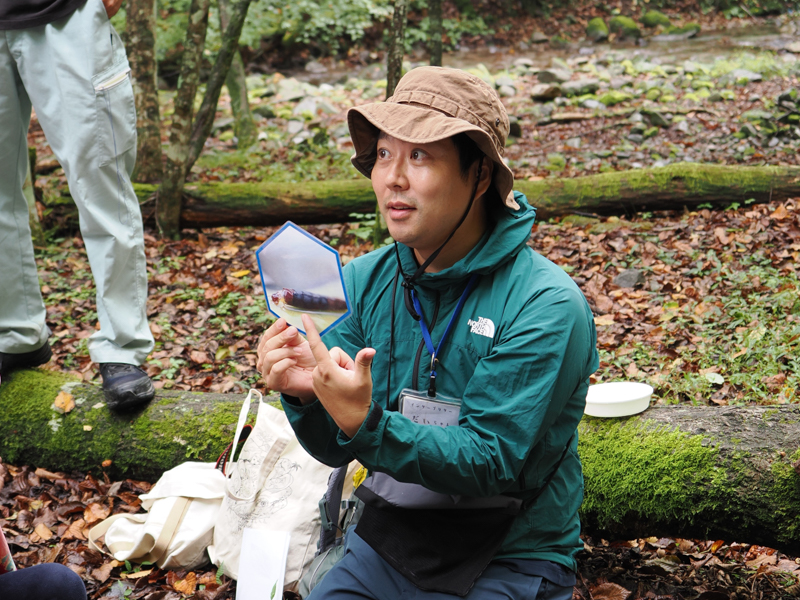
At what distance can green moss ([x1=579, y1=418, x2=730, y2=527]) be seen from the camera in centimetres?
247

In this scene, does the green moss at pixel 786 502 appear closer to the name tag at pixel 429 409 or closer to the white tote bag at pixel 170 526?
the name tag at pixel 429 409

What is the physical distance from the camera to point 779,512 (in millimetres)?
2338

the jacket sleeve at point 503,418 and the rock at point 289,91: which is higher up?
the jacket sleeve at point 503,418

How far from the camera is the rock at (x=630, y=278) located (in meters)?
5.19

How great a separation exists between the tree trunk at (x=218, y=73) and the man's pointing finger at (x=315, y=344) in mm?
5533

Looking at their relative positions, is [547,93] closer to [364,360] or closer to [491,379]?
[491,379]

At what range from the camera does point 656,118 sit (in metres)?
10.2

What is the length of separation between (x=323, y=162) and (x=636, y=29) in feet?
50.3

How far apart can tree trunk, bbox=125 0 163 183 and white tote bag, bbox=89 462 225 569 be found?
5158 millimetres

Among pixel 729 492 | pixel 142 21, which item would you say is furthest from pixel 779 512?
pixel 142 21

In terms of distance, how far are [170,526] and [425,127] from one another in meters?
1.99

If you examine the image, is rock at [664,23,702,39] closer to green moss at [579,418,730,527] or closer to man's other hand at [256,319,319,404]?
green moss at [579,418,730,527]

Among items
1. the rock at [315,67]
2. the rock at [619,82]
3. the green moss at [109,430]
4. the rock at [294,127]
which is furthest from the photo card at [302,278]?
the rock at [315,67]

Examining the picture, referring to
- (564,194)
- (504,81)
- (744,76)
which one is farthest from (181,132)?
(744,76)
